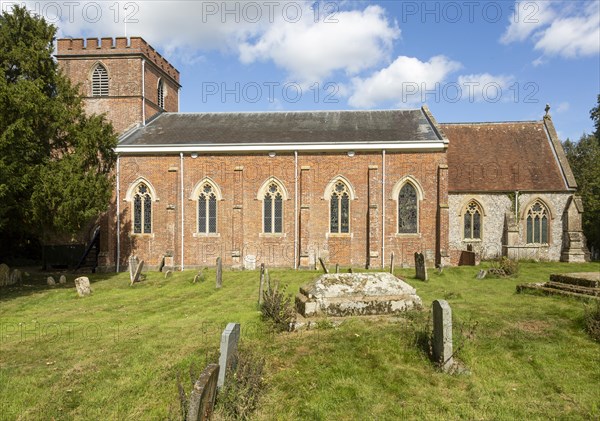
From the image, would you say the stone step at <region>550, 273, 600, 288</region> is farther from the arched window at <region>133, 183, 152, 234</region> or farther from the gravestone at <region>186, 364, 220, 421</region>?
the arched window at <region>133, 183, 152, 234</region>

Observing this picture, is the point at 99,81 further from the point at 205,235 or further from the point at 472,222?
the point at 472,222

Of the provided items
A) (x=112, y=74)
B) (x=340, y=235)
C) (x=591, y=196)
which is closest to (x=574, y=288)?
(x=340, y=235)

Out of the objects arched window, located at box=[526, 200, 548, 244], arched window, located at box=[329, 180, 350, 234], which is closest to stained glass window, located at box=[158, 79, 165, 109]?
arched window, located at box=[329, 180, 350, 234]

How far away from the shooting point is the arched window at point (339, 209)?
23047 mm

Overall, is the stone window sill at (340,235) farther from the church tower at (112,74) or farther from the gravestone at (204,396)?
the gravestone at (204,396)

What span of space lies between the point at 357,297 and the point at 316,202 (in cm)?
1387

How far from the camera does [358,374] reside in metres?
7.01

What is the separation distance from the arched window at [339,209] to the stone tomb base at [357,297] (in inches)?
519

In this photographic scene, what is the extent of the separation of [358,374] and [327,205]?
16.3 metres

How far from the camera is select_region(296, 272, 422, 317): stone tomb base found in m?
9.30

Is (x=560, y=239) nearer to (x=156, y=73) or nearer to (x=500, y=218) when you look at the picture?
(x=500, y=218)

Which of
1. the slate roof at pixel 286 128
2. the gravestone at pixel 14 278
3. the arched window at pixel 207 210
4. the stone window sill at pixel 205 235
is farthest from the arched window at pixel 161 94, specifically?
the gravestone at pixel 14 278

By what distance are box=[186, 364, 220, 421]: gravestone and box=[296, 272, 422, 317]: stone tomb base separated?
3789 millimetres

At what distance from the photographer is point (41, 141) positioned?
17656 millimetres
